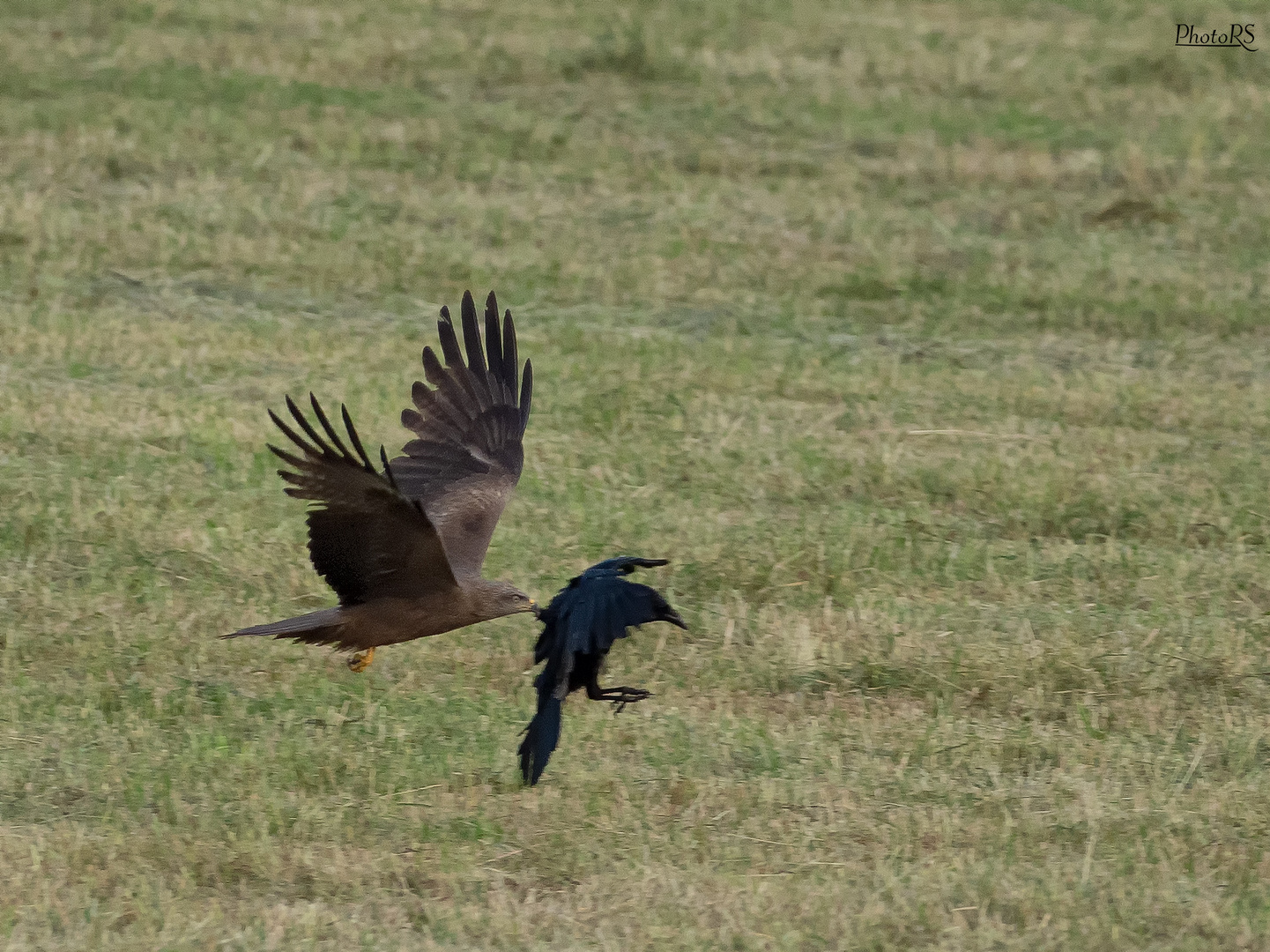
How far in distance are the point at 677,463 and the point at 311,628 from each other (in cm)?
310

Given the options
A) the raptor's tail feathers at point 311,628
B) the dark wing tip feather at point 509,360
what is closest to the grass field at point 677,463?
the raptor's tail feathers at point 311,628

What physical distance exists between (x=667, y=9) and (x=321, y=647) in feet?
35.3

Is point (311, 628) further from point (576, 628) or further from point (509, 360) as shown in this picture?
point (509, 360)

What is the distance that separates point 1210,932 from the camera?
16.0ft

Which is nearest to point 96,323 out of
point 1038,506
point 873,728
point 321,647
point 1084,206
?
point 321,647

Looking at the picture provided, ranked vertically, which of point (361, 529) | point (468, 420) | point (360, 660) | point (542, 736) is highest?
point (468, 420)

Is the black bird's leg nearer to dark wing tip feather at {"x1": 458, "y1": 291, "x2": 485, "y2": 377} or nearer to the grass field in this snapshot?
the grass field

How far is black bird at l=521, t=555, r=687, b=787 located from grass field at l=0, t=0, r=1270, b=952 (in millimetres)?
180

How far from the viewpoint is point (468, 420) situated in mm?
7004

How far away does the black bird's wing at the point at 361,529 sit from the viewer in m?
5.56

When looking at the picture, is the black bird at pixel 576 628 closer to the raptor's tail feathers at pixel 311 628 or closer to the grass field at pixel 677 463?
the grass field at pixel 677 463

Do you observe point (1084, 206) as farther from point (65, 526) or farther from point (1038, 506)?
point (65, 526)

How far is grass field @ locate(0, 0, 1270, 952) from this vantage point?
17.2 feet

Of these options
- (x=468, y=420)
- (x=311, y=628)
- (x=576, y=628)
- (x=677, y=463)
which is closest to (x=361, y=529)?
(x=311, y=628)
